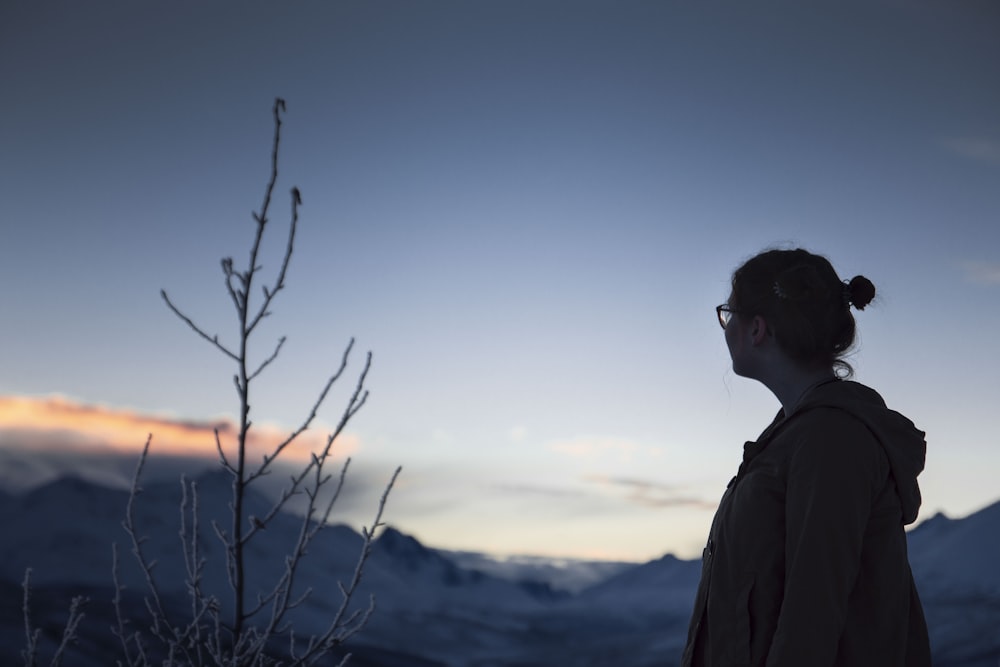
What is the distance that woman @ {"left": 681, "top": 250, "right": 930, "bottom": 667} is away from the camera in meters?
1.37

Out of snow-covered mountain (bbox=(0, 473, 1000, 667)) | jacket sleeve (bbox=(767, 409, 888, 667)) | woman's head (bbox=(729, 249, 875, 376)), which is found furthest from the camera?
snow-covered mountain (bbox=(0, 473, 1000, 667))

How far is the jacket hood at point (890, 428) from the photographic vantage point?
1.44 meters

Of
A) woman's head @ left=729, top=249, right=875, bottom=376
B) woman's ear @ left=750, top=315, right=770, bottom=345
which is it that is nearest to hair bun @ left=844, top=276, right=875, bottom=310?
woman's head @ left=729, top=249, right=875, bottom=376

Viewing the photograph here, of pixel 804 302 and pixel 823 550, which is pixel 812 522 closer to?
pixel 823 550

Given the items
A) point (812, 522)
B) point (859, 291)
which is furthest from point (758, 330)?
point (812, 522)

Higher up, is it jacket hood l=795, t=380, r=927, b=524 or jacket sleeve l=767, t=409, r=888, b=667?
jacket hood l=795, t=380, r=927, b=524

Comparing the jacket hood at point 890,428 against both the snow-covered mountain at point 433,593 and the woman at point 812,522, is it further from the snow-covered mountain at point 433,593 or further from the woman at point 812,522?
the snow-covered mountain at point 433,593

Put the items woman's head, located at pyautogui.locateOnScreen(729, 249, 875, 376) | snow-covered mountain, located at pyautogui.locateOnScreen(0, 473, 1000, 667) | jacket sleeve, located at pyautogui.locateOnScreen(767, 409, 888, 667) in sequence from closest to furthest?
jacket sleeve, located at pyautogui.locateOnScreen(767, 409, 888, 667) → woman's head, located at pyautogui.locateOnScreen(729, 249, 875, 376) → snow-covered mountain, located at pyautogui.locateOnScreen(0, 473, 1000, 667)

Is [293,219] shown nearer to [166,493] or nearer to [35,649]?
[35,649]

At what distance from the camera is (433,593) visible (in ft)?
249

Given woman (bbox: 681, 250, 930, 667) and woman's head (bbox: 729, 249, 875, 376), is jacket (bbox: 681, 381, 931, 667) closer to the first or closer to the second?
woman (bbox: 681, 250, 930, 667)

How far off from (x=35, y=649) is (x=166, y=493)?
2693 inches

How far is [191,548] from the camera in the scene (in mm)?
1901

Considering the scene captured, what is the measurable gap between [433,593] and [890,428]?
78273mm
